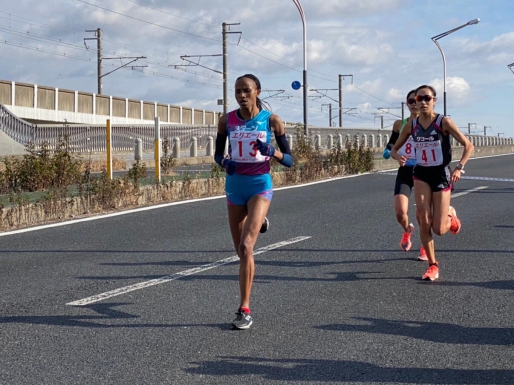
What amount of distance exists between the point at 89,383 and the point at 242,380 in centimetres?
89

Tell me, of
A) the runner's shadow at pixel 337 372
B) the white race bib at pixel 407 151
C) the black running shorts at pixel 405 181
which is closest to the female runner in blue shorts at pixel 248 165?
the runner's shadow at pixel 337 372

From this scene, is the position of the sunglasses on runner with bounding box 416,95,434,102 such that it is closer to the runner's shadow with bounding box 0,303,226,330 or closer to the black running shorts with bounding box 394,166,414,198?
the black running shorts with bounding box 394,166,414,198

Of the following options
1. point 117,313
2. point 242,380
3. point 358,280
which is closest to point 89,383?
point 242,380

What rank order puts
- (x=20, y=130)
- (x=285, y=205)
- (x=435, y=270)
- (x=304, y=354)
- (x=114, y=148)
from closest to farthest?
(x=304, y=354)
(x=435, y=270)
(x=285, y=205)
(x=20, y=130)
(x=114, y=148)

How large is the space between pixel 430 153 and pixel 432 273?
3.80ft

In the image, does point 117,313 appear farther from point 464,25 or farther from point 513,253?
point 464,25

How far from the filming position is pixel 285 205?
614 inches

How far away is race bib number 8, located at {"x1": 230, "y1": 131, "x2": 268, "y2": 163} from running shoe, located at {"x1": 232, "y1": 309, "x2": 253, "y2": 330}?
3.76ft

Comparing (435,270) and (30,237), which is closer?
(435,270)

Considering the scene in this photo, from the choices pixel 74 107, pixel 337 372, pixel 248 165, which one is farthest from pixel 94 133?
pixel 337 372

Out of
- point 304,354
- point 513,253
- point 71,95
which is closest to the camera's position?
point 304,354

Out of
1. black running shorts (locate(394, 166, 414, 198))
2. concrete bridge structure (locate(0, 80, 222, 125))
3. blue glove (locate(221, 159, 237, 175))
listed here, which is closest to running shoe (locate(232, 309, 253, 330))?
blue glove (locate(221, 159, 237, 175))

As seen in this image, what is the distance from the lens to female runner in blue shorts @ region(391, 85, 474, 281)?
8.06 metres

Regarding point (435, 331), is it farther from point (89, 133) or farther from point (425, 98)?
point (89, 133)
